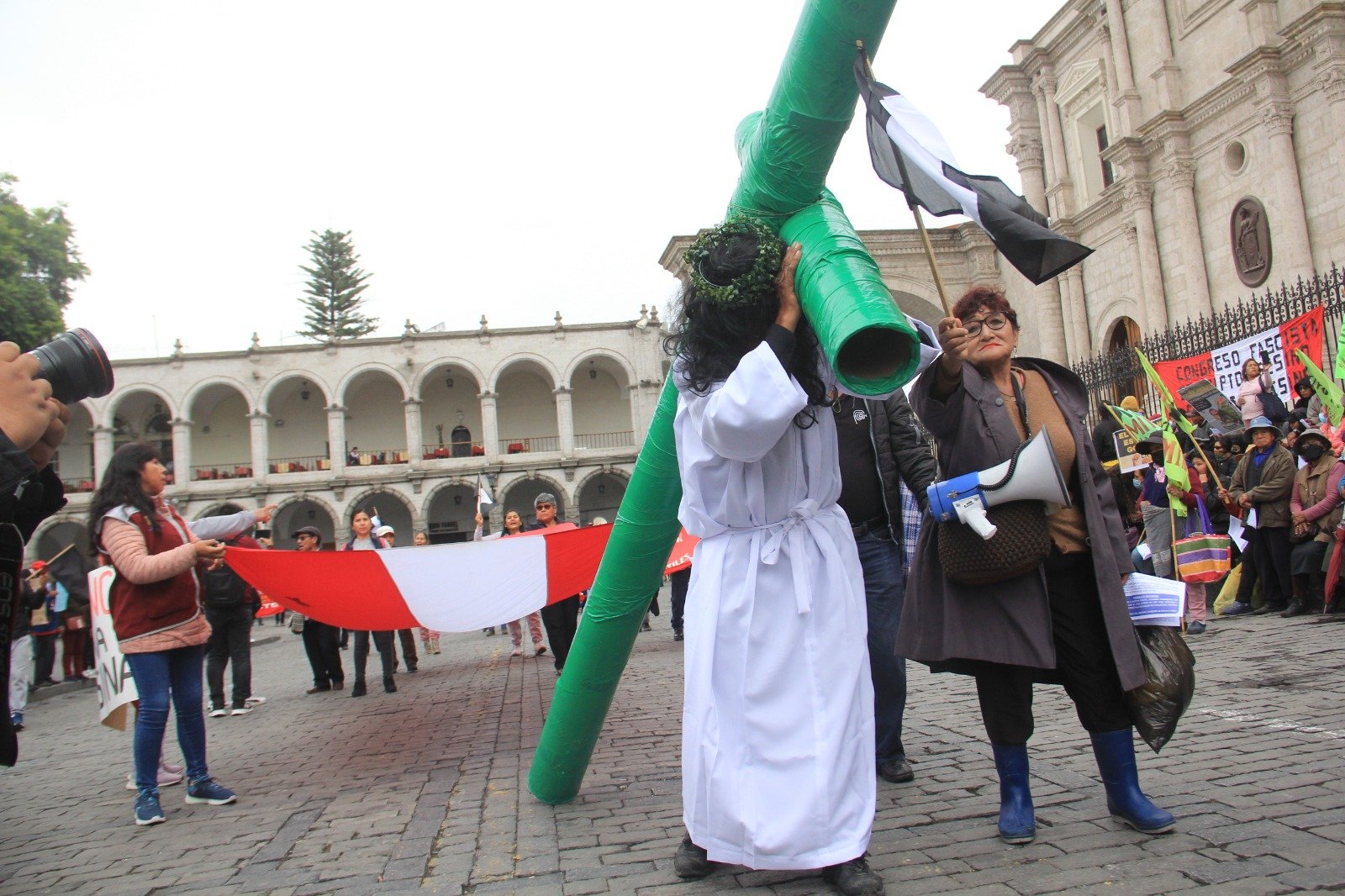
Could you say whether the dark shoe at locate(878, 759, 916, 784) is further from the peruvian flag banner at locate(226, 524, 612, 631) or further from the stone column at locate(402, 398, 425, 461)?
the stone column at locate(402, 398, 425, 461)

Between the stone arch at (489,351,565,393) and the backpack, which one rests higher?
the stone arch at (489,351,565,393)

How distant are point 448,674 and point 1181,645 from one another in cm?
815

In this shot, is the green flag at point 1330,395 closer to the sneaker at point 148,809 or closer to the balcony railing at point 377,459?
the sneaker at point 148,809

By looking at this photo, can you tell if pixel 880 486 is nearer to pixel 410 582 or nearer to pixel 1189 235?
pixel 410 582

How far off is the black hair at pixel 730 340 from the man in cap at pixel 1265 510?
769 cm

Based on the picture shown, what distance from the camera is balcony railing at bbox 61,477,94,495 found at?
3962cm

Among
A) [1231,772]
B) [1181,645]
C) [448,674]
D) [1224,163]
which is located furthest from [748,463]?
[1224,163]

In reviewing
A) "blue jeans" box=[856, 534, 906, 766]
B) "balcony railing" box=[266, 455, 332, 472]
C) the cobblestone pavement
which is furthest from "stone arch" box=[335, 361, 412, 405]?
"blue jeans" box=[856, 534, 906, 766]

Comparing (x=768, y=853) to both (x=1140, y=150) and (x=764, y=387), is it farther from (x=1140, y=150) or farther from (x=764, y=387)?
(x=1140, y=150)

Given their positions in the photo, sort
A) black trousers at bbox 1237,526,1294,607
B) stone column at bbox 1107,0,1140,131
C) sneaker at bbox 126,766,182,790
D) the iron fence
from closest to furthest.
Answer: sneaker at bbox 126,766,182,790, black trousers at bbox 1237,526,1294,607, the iron fence, stone column at bbox 1107,0,1140,131

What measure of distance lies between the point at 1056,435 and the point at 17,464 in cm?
313

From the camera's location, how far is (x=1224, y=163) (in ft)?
68.9

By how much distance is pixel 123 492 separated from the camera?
4938 mm

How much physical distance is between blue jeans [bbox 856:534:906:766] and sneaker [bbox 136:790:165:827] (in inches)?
139
